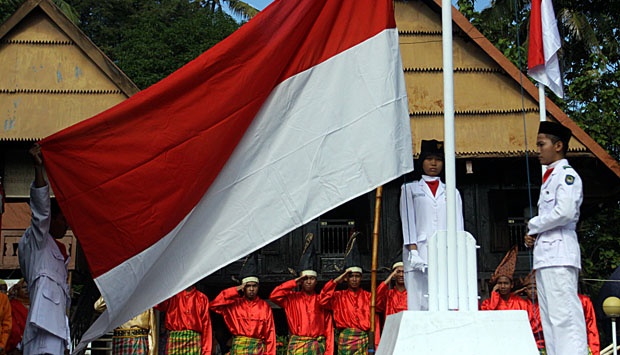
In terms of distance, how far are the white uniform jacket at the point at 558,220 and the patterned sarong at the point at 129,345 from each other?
7184mm

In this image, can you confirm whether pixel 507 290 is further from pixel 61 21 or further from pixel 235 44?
pixel 61 21

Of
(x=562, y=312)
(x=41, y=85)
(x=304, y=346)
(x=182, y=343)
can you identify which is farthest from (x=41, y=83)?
(x=562, y=312)

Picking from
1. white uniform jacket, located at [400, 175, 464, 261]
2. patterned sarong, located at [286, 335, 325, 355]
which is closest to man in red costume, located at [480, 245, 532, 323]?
patterned sarong, located at [286, 335, 325, 355]

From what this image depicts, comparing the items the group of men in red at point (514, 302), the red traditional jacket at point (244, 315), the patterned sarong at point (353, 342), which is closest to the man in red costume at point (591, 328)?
the group of men in red at point (514, 302)

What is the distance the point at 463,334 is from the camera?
5875mm

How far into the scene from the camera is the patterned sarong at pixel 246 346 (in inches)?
510

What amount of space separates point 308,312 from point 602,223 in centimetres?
1107

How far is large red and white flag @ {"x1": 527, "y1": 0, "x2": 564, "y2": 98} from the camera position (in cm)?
970

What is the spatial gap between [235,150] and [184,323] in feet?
20.1

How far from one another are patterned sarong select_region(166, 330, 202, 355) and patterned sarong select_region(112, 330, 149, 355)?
347 millimetres

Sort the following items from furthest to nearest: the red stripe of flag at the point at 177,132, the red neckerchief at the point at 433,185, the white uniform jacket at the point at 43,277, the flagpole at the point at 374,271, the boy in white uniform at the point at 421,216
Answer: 1. the flagpole at the point at 374,271
2. the red neckerchief at the point at 433,185
3. the boy in white uniform at the point at 421,216
4. the white uniform jacket at the point at 43,277
5. the red stripe of flag at the point at 177,132

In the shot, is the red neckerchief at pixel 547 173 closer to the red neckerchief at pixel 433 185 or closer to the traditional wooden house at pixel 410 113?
the red neckerchief at pixel 433 185

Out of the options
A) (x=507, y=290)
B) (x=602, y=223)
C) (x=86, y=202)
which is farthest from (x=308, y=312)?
(x=602, y=223)

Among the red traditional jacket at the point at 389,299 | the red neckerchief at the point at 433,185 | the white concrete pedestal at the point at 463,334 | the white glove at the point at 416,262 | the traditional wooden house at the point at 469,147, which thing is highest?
the traditional wooden house at the point at 469,147
